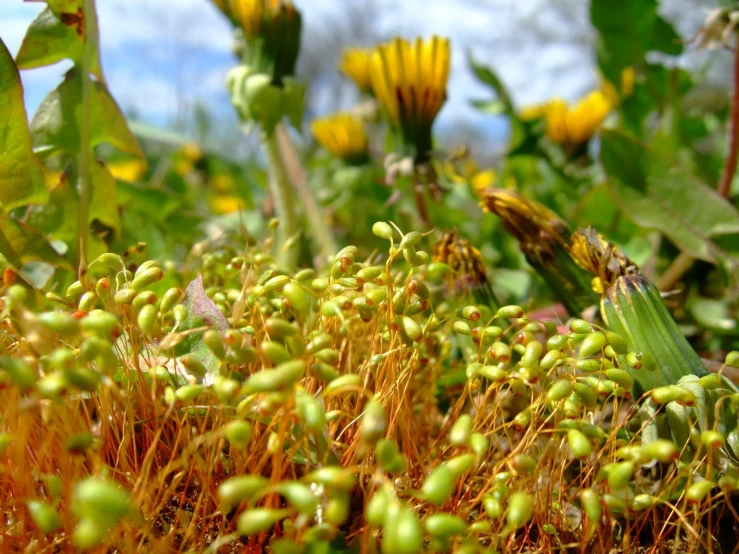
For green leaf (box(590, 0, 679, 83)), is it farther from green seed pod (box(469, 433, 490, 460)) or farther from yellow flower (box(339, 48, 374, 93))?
green seed pod (box(469, 433, 490, 460))

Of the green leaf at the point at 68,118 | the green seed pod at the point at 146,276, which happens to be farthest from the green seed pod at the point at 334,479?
the green leaf at the point at 68,118

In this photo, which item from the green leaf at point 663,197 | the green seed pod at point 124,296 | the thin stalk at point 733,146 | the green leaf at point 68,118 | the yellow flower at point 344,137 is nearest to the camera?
the green seed pod at point 124,296

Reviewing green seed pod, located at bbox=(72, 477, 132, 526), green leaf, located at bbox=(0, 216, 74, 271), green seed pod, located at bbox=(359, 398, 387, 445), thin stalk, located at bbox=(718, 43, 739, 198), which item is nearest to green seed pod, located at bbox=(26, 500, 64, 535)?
green seed pod, located at bbox=(72, 477, 132, 526)

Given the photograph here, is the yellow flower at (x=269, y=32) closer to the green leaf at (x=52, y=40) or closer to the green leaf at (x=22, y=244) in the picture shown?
the green leaf at (x=52, y=40)

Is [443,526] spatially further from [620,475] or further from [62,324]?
[62,324]

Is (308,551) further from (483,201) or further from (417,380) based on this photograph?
(483,201)

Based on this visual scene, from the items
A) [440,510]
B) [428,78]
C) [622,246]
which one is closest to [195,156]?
[428,78]
